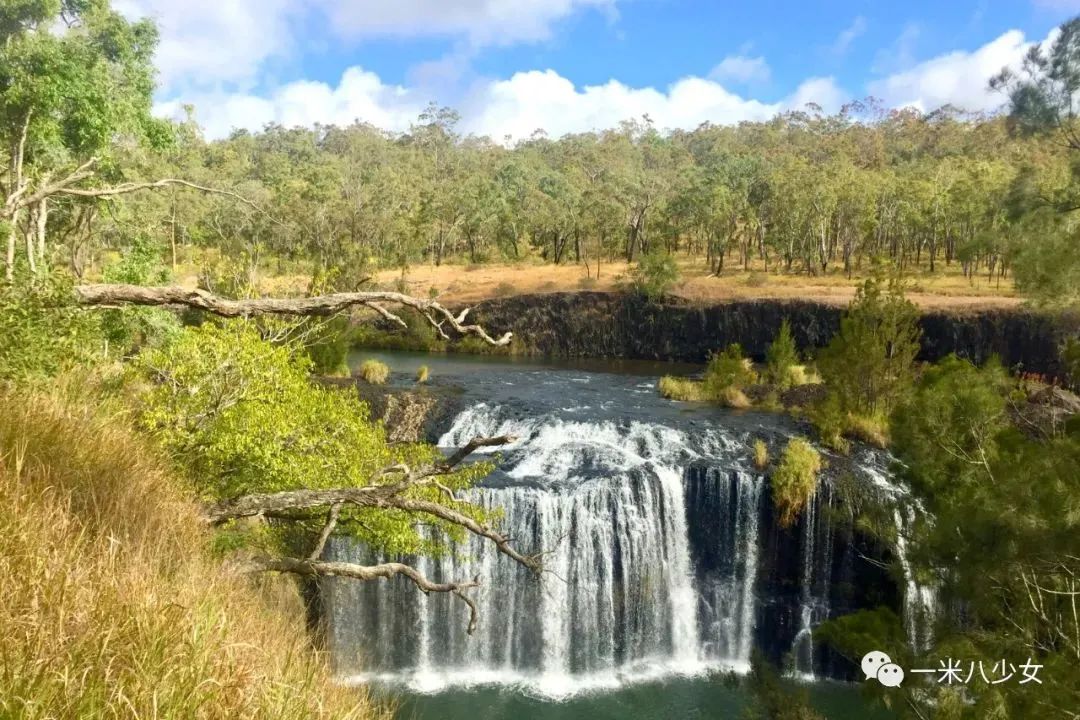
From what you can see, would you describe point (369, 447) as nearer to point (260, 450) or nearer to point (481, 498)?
point (260, 450)

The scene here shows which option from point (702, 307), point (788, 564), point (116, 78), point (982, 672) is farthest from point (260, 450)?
point (702, 307)

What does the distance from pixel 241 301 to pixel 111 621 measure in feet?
8.73

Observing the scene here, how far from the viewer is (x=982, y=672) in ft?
23.7

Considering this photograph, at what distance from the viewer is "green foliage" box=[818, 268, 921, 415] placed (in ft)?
69.8

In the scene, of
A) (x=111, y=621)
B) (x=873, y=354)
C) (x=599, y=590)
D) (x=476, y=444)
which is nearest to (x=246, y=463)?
(x=476, y=444)

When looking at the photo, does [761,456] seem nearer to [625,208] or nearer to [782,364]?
[782,364]

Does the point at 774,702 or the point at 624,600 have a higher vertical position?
the point at 774,702

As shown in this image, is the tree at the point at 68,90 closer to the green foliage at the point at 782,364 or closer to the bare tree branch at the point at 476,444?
the bare tree branch at the point at 476,444

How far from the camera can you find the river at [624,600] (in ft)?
50.5

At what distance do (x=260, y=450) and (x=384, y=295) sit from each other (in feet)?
16.9

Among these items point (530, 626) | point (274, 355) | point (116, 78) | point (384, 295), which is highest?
point (116, 78)

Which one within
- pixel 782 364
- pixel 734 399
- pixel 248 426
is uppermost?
pixel 248 426

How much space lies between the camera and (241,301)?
17.5 ft

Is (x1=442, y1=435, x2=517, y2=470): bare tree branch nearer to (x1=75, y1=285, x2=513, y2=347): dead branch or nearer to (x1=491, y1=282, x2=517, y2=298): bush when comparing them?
(x1=75, y1=285, x2=513, y2=347): dead branch
